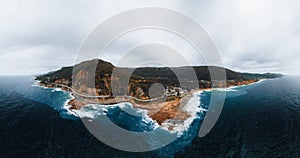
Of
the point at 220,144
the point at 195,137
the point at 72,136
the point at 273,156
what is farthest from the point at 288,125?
the point at 72,136

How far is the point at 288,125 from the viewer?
171ft

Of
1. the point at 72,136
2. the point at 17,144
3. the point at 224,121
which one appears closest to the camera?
the point at 17,144

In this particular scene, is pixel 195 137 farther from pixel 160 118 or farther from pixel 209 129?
pixel 160 118

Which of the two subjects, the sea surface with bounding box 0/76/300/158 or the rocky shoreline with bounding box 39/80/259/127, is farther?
the rocky shoreline with bounding box 39/80/259/127

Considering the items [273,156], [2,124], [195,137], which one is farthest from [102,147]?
[273,156]

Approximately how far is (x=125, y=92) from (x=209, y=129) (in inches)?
2431

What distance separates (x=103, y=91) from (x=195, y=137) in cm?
6809

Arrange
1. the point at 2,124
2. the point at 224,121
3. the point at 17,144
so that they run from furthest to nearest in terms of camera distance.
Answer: the point at 224,121 < the point at 2,124 < the point at 17,144

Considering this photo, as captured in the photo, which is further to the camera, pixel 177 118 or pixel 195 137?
pixel 177 118

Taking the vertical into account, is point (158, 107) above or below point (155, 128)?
above

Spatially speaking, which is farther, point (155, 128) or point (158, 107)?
point (158, 107)

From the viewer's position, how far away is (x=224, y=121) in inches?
2275

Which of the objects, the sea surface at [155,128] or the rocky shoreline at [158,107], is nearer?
the sea surface at [155,128]

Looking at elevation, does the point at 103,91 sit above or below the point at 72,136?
above
